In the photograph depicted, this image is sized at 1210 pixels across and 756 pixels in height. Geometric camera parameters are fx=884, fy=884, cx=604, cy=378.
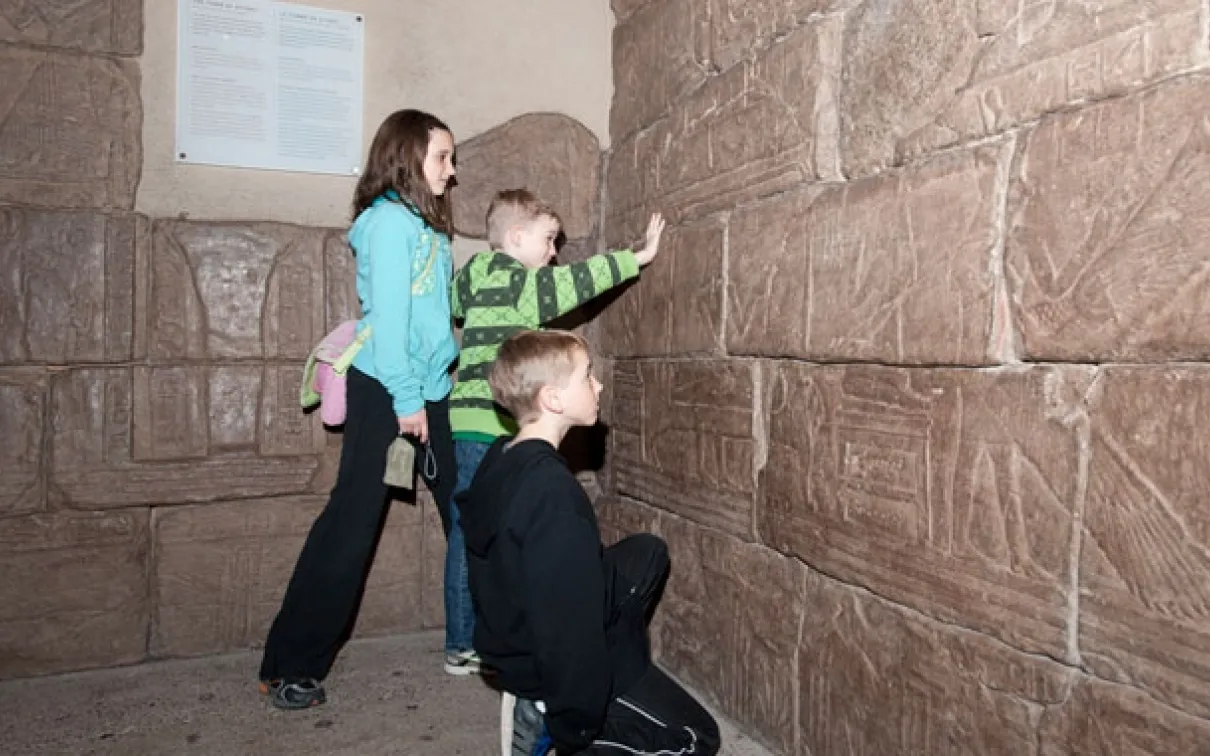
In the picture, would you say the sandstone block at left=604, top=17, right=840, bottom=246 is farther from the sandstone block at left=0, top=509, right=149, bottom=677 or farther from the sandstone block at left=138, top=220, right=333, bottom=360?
the sandstone block at left=0, top=509, right=149, bottom=677

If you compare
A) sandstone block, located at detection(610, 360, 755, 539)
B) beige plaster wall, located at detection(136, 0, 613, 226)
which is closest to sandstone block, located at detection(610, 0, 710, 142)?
beige plaster wall, located at detection(136, 0, 613, 226)

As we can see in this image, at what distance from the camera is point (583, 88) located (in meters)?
3.88

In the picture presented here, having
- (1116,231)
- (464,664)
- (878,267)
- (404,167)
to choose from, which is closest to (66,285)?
(404,167)

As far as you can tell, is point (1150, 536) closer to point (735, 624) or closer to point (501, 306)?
point (735, 624)

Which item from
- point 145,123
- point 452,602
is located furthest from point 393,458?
point 145,123

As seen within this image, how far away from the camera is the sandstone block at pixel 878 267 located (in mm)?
1878

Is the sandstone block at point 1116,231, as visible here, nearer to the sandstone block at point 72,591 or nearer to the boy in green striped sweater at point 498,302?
the boy in green striped sweater at point 498,302

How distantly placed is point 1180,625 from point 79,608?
3.38m

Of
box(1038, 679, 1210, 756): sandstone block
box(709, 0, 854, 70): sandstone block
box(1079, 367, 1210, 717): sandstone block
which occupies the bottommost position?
box(1038, 679, 1210, 756): sandstone block

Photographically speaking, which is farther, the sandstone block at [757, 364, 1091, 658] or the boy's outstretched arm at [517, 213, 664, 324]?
the boy's outstretched arm at [517, 213, 664, 324]

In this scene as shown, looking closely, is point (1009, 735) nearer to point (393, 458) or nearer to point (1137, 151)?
point (1137, 151)

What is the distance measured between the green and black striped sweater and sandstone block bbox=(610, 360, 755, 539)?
16.7 inches

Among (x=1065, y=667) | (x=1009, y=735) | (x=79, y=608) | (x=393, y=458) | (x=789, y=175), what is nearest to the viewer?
(x=1065, y=667)

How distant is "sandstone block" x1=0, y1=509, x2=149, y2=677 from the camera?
313 centimetres
